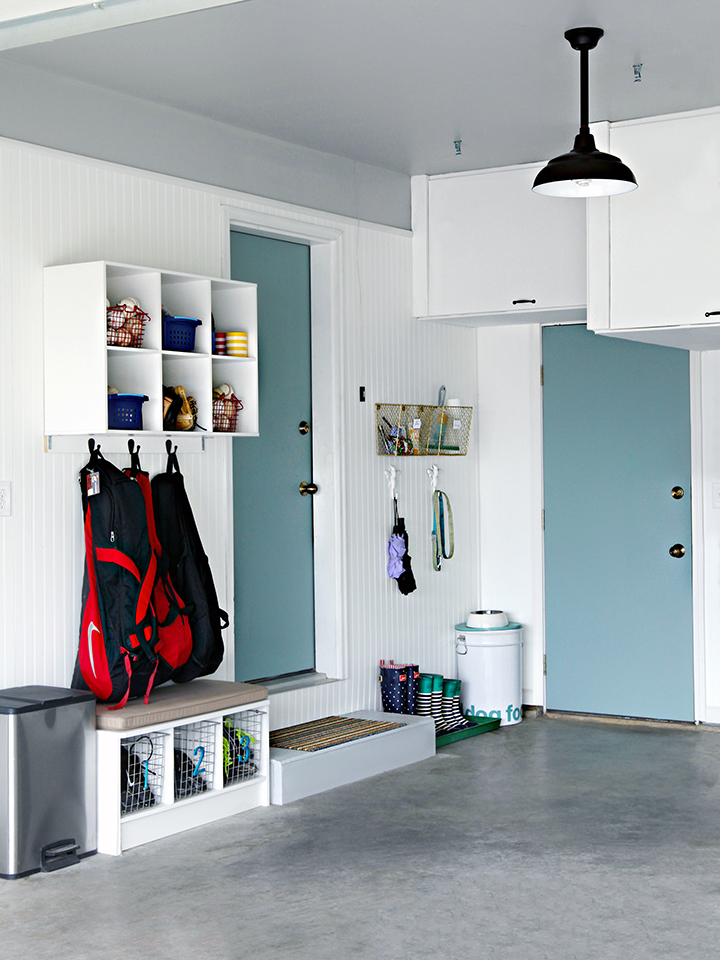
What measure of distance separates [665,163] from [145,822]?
3374 mm

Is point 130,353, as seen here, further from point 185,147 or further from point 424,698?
point 424,698

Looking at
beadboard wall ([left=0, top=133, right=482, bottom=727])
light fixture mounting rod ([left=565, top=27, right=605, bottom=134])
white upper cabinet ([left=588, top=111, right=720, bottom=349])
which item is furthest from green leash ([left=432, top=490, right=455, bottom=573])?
light fixture mounting rod ([left=565, top=27, right=605, bottom=134])

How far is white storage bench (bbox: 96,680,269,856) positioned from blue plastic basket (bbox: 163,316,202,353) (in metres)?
1.33

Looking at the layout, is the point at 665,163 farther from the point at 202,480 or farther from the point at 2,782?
the point at 2,782

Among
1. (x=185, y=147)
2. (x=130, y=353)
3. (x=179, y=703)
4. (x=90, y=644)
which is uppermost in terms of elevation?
(x=185, y=147)

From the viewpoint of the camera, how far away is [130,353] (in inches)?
173

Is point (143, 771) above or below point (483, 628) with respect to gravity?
below

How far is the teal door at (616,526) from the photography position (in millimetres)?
6148

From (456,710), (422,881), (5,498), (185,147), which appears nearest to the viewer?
(422,881)

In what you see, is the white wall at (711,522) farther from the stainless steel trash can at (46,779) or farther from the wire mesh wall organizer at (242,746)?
the stainless steel trash can at (46,779)

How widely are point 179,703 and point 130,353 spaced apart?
1.30 meters

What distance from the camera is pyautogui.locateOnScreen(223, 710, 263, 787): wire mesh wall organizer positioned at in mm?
4660

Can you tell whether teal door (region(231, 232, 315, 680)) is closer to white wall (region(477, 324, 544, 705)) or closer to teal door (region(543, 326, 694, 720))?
white wall (region(477, 324, 544, 705))

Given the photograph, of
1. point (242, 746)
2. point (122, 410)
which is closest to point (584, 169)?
point (122, 410)
